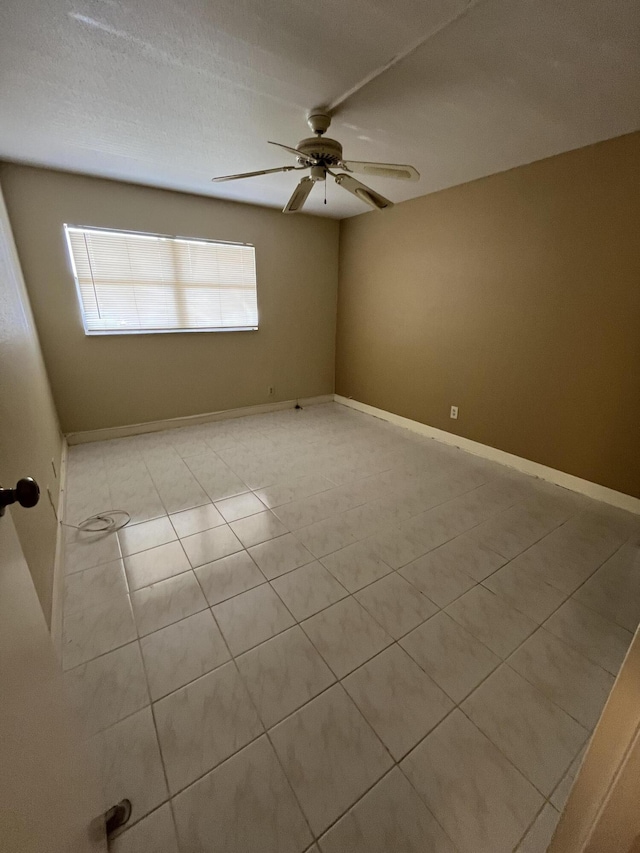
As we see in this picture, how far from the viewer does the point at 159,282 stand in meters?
3.55

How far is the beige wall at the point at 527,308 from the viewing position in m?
2.33

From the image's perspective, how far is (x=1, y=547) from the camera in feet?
1.99

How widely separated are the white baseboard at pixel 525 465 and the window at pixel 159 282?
218cm

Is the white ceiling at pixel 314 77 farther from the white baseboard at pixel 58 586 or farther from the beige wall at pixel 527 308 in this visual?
the white baseboard at pixel 58 586

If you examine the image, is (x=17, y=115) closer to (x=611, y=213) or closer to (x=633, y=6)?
(x=633, y=6)

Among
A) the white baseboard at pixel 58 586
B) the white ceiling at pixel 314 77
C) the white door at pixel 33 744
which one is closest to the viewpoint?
the white door at pixel 33 744

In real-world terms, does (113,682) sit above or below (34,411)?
below

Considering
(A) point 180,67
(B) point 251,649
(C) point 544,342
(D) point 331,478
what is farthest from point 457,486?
(A) point 180,67

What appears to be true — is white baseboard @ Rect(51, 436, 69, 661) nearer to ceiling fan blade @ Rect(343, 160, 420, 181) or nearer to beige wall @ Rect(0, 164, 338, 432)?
beige wall @ Rect(0, 164, 338, 432)

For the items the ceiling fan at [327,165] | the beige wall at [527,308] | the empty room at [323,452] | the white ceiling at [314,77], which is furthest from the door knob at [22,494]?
the beige wall at [527,308]

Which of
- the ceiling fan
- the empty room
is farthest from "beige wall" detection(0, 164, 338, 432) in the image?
the ceiling fan

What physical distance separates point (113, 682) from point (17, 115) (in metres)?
2.99

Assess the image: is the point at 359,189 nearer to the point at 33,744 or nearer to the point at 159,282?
the point at 159,282

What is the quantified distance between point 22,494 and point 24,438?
1.38 metres
